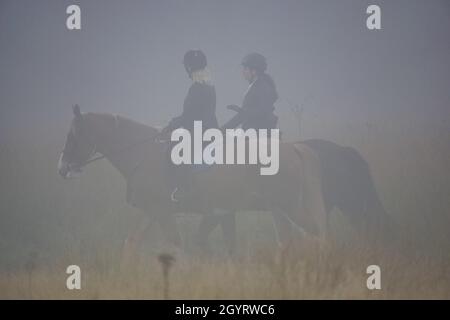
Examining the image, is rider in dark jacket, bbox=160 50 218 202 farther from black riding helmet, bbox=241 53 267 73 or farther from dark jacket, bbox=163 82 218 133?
black riding helmet, bbox=241 53 267 73

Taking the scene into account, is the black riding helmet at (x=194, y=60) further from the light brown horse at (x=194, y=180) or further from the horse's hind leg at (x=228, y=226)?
the horse's hind leg at (x=228, y=226)

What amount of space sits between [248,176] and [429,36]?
122 inches

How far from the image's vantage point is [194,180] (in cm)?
611

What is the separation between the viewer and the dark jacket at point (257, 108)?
20.6ft

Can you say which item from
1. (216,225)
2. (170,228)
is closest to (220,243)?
(216,225)

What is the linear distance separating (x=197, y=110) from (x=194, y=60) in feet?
1.51

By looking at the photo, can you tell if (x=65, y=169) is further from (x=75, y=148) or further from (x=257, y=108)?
(x=257, y=108)

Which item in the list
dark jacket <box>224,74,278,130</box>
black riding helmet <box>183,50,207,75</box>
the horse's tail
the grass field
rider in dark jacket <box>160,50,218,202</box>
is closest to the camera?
the grass field

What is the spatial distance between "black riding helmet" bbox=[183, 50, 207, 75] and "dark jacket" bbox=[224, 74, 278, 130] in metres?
0.52

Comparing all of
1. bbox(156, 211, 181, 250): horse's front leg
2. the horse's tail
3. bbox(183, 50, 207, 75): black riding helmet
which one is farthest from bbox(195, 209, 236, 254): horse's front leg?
bbox(183, 50, 207, 75): black riding helmet

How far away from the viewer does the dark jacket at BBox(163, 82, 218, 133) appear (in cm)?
607
